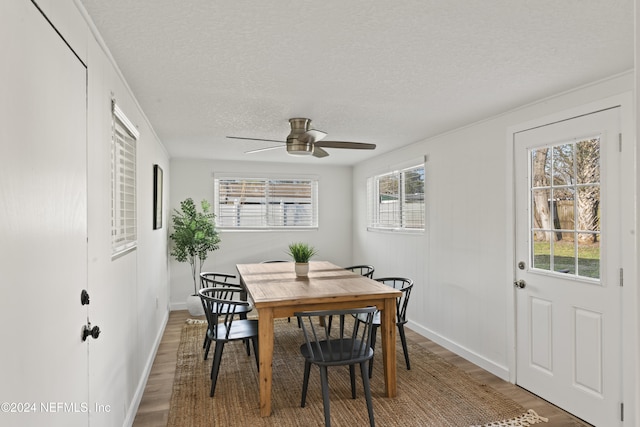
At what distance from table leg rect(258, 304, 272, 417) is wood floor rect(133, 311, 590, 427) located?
2.23 ft

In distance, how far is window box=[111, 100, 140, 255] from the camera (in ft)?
7.50

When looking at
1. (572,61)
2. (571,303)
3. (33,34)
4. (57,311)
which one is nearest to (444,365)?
(571,303)

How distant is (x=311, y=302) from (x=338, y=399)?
31.9 inches

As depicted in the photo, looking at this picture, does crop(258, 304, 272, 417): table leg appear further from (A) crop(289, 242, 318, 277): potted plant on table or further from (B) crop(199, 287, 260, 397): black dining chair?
(A) crop(289, 242, 318, 277): potted plant on table

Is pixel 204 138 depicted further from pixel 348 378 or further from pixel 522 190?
pixel 522 190

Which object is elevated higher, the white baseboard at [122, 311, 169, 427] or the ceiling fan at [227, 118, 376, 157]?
the ceiling fan at [227, 118, 376, 157]

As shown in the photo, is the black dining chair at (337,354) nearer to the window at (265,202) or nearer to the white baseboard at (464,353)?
the white baseboard at (464,353)

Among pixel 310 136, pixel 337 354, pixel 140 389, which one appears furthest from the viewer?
pixel 310 136

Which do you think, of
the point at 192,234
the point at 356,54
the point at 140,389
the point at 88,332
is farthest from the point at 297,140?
the point at 192,234

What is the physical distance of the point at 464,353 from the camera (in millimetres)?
3865

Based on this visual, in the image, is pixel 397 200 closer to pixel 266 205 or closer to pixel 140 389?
pixel 266 205

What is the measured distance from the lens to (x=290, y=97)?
2.90 m

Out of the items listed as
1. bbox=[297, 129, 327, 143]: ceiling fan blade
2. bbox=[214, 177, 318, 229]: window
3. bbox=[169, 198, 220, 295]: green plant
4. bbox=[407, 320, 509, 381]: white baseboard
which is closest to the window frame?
bbox=[214, 177, 318, 229]: window

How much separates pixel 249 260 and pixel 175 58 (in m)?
4.40
